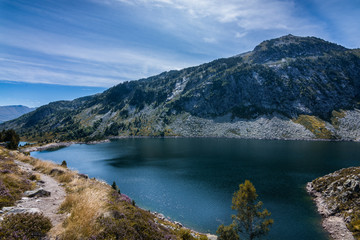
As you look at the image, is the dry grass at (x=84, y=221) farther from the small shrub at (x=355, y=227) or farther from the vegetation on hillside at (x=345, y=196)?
the small shrub at (x=355, y=227)

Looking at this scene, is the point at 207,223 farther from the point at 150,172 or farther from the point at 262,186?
the point at 150,172

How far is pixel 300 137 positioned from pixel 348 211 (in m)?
180

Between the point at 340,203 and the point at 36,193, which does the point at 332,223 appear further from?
the point at 36,193

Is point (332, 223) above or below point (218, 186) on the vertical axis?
above

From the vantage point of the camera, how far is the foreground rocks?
3584cm

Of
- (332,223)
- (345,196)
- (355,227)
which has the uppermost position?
(345,196)

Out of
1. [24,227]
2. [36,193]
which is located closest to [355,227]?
[24,227]

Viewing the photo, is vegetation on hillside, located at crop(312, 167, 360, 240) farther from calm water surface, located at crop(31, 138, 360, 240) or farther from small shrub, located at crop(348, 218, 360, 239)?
calm water surface, located at crop(31, 138, 360, 240)

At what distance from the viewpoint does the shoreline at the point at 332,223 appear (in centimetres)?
3462

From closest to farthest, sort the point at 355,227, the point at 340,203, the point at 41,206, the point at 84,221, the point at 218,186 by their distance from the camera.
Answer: the point at 84,221 < the point at 41,206 < the point at 355,227 < the point at 340,203 < the point at 218,186

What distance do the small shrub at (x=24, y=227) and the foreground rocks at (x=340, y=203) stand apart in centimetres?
4694

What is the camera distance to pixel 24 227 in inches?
294

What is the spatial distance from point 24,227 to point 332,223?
5226 centimetres

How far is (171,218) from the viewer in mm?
42469
